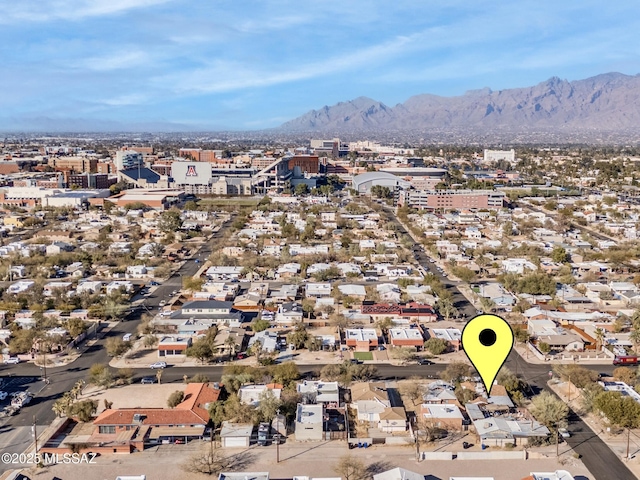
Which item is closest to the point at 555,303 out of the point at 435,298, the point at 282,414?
the point at 435,298

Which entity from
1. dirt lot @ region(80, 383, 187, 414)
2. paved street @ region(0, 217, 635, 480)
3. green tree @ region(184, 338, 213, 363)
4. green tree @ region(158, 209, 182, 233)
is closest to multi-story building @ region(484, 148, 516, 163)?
green tree @ region(158, 209, 182, 233)

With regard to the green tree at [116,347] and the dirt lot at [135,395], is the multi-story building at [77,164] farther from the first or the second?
the dirt lot at [135,395]

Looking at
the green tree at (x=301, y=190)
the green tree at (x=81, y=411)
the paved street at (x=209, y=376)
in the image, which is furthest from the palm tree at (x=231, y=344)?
the green tree at (x=301, y=190)

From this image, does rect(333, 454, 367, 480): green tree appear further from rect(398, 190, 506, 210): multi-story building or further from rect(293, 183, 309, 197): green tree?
rect(293, 183, 309, 197): green tree

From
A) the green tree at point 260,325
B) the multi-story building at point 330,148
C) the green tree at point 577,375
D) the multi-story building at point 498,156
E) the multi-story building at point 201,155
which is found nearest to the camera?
the green tree at point 577,375

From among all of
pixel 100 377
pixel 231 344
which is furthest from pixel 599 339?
pixel 100 377

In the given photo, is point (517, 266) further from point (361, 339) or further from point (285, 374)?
point (285, 374)
